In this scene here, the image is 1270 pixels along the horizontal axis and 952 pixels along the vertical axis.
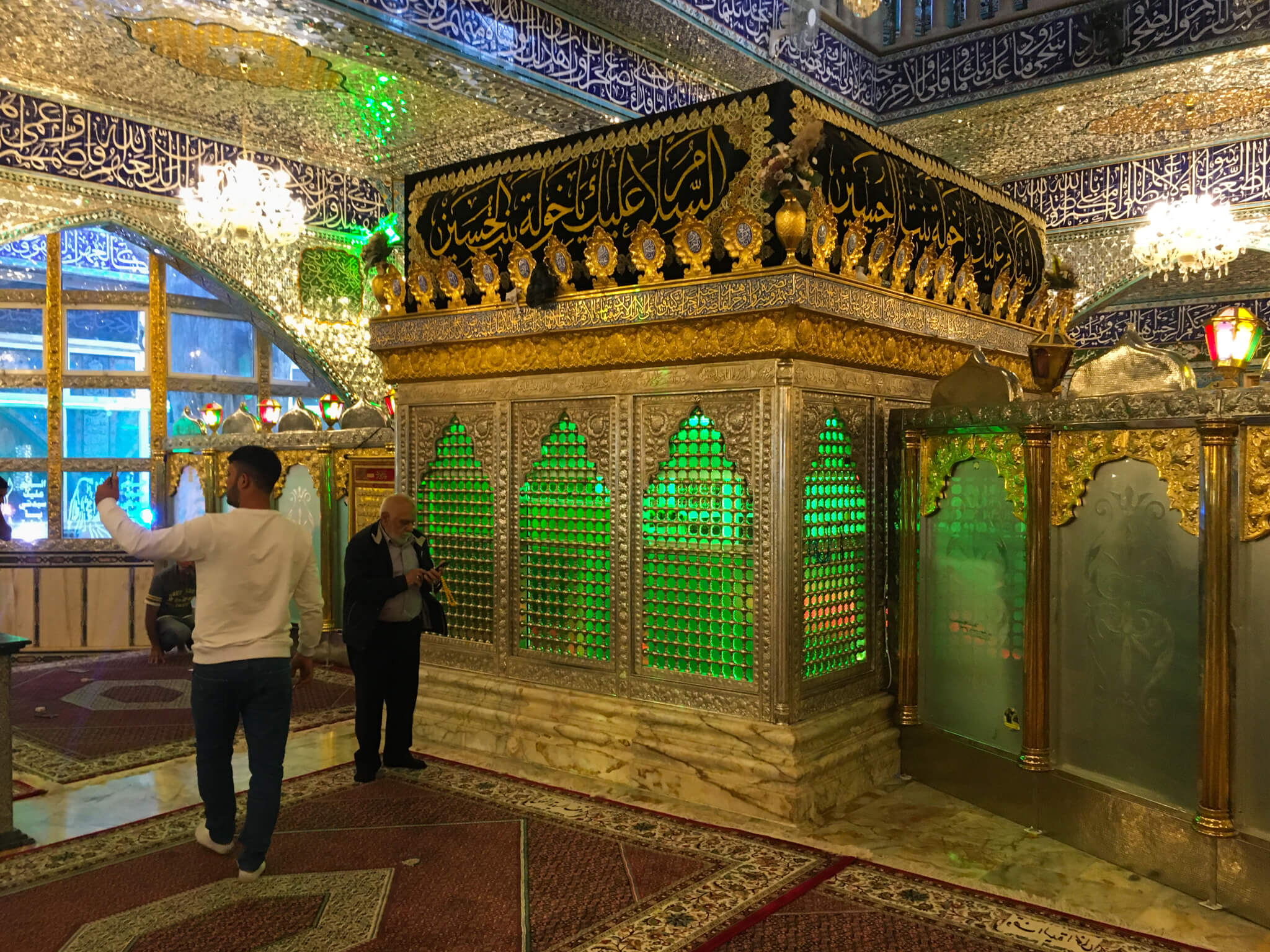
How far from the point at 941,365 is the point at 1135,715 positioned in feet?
5.26

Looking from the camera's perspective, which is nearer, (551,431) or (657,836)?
(657,836)

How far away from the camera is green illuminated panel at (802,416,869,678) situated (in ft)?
11.0

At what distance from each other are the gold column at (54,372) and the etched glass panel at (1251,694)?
302 inches

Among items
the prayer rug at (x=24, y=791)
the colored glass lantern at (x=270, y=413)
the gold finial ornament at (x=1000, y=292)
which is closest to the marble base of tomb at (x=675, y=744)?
the prayer rug at (x=24, y=791)

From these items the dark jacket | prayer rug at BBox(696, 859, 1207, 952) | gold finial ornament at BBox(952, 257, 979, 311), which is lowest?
prayer rug at BBox(696, 859, 1207, 952)

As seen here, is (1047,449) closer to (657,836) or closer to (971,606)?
(971,606)

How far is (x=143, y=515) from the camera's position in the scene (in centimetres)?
794

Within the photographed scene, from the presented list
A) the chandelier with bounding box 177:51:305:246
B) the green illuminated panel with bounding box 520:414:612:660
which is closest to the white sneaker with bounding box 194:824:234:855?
the green illuminated panel with bounding box 520:414:612:660

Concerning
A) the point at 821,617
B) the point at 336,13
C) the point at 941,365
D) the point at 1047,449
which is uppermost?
the point at 336,13

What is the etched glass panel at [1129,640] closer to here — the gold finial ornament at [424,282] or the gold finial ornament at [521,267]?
the gold finial ornament at [521,267]

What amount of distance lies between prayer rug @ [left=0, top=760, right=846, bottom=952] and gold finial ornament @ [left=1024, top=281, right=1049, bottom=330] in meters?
2.68

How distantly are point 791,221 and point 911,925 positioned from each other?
1.99 meters

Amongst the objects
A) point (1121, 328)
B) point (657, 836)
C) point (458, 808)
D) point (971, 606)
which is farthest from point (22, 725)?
point (1121, 328)

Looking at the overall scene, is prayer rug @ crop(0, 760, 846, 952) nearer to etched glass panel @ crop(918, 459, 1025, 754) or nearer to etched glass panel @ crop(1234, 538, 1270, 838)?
etched glass panel @ crop(918, 459, 1025, 754)
